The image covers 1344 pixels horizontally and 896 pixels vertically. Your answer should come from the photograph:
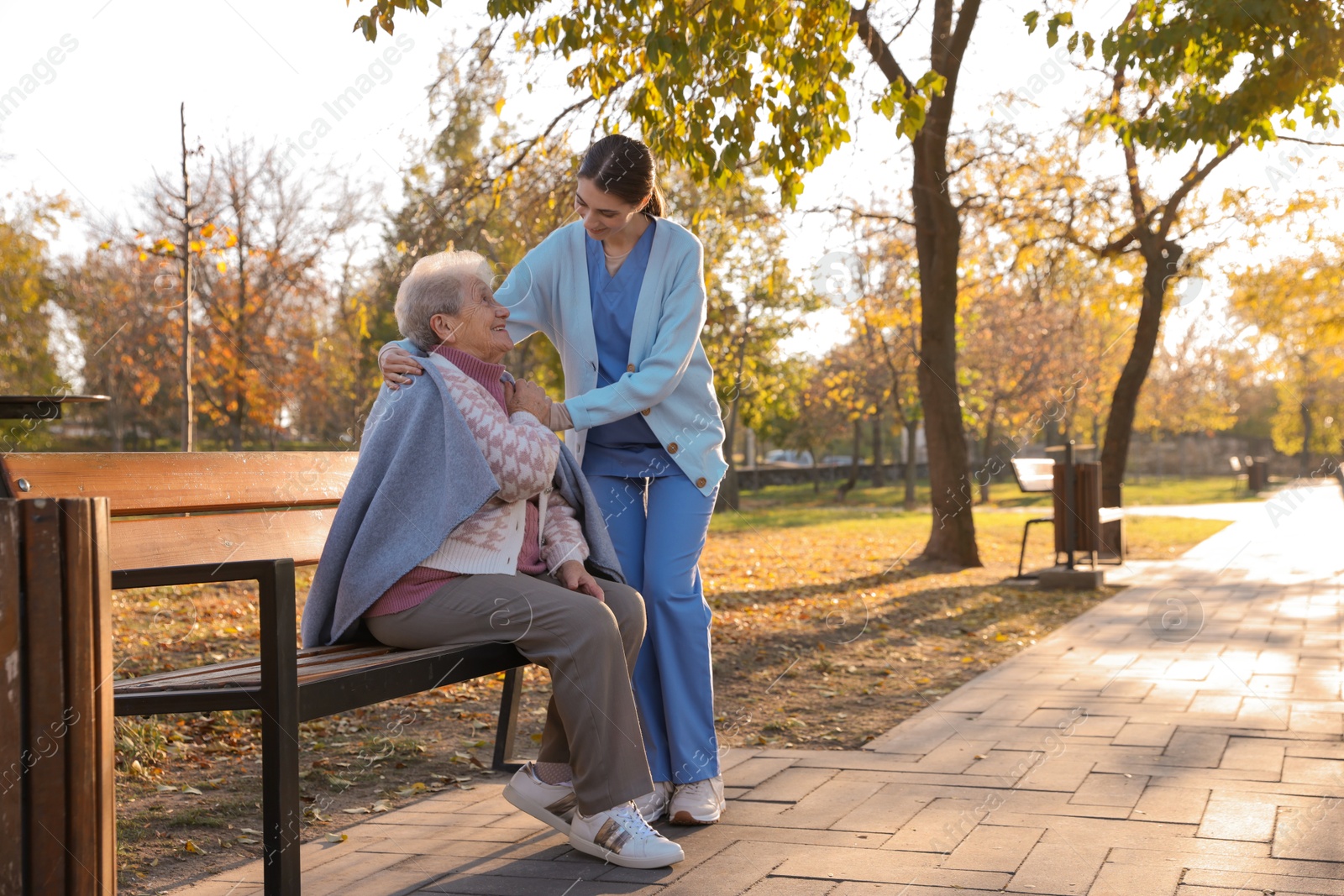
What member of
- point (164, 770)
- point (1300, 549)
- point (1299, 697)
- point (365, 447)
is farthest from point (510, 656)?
point (1300, 549)

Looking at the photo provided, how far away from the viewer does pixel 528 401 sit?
10.1ft

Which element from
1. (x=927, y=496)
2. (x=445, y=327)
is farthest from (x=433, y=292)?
(x=927, y=496)

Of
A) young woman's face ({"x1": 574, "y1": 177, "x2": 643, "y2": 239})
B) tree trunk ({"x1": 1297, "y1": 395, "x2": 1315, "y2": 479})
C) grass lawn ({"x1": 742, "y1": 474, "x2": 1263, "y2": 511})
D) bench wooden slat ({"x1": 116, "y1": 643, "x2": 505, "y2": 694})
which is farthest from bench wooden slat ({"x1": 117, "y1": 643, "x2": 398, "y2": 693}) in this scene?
tree trunk ({"x1": 1297, "y1": 395, "x2": 1315, "y2": 479})

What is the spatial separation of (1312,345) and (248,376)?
50.3ft

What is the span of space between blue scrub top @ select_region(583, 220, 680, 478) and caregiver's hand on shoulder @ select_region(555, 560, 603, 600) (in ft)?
1.53

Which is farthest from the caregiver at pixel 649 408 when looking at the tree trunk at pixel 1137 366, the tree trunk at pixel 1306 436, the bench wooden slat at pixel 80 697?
the tree trunk at pixel 1306 436

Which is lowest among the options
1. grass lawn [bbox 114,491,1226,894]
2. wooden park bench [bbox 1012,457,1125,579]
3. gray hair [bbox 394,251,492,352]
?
grass lawn [bbox 114,491,1226,894]

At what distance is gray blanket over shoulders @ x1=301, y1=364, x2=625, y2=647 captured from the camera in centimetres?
277

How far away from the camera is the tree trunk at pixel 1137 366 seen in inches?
540

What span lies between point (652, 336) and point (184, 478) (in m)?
1.30

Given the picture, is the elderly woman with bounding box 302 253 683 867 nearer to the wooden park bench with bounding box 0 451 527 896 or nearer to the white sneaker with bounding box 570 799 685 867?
the white sneaker with bounding box 570 799 685 867

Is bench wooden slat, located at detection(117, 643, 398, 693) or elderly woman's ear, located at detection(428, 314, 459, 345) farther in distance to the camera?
elderly woman's ear, located at detection(428, 314, 459, 345)

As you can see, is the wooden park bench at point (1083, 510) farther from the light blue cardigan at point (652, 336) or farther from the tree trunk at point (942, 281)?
the light blue cardigan at point (652, 336)

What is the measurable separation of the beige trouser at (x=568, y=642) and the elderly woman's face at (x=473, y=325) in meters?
0.59
